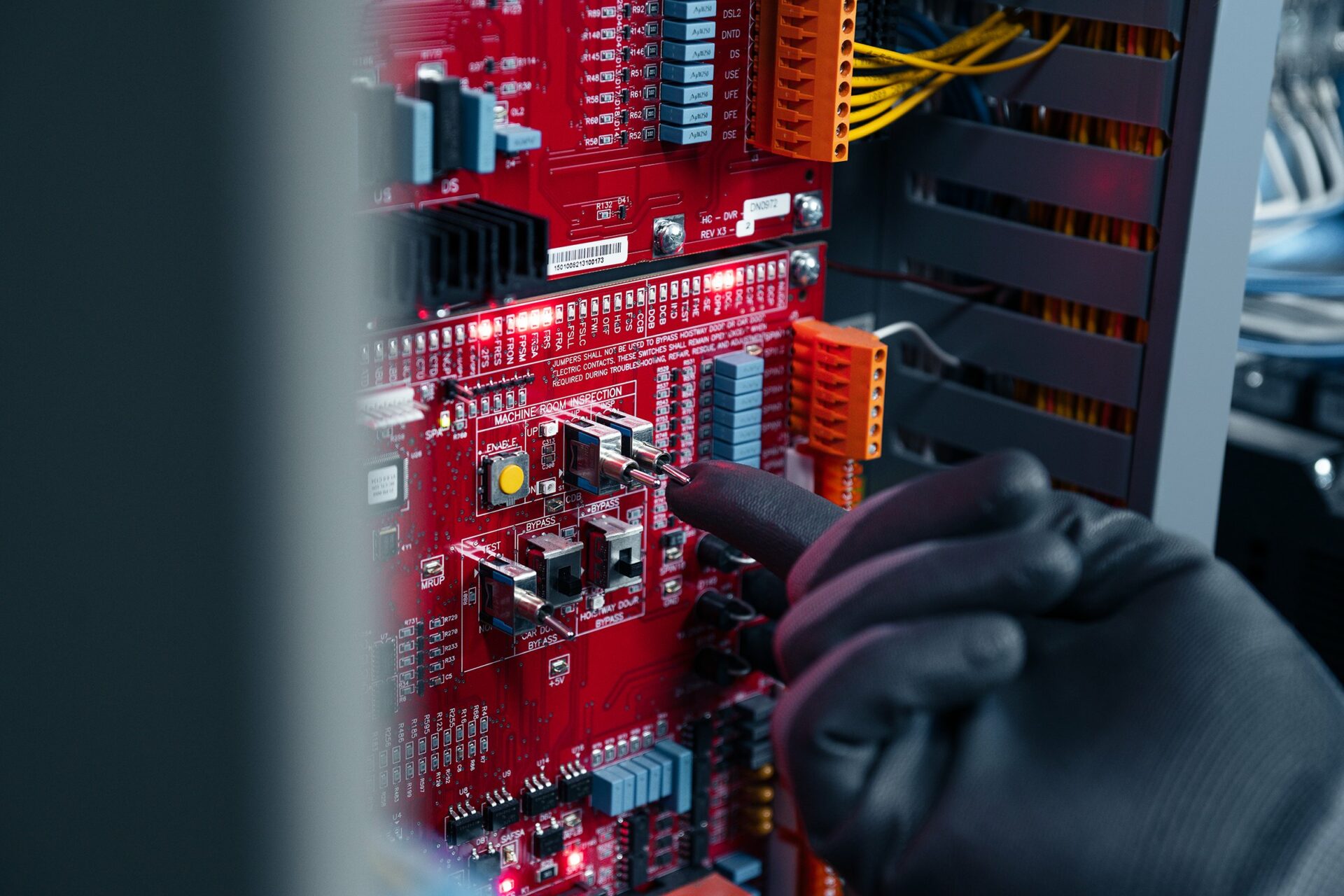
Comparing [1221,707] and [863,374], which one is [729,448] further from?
[1221,707]

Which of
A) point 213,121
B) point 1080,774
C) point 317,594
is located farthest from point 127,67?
point 1080,774

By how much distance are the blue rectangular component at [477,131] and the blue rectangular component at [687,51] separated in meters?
0.26

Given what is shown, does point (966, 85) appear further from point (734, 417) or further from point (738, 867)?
point (738, 867)

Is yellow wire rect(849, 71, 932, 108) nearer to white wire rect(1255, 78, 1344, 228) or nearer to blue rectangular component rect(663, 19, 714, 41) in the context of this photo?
blue rectangular component rect(663, 19, 714, 41)

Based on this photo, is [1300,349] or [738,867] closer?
[738,867]

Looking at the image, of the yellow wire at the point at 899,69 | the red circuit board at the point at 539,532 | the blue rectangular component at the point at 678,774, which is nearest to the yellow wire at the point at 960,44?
the yellow wire at the point at 899,69

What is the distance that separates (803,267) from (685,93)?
1.01 feet

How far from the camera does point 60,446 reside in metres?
0.37

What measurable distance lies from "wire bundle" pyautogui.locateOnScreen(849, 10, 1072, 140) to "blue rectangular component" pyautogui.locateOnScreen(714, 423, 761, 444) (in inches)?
13.8

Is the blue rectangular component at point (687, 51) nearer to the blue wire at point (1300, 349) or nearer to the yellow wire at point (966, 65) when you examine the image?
the yellow wire at point (966, 65)

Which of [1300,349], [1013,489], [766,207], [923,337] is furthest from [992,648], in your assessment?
[1300,349]

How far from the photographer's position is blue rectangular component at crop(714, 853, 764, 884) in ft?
5.70

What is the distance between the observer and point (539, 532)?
1457mm

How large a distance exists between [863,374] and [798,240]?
296 mm
